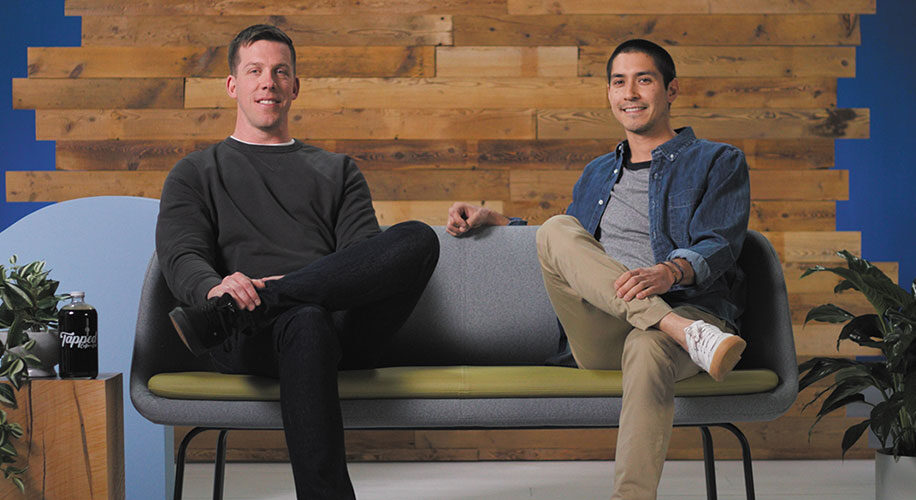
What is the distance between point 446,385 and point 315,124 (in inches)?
69.0

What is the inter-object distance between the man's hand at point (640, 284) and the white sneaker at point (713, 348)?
0.43ft

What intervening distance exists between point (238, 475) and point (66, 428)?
1282mm

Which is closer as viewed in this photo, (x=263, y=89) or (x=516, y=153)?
(x=263, y=89)

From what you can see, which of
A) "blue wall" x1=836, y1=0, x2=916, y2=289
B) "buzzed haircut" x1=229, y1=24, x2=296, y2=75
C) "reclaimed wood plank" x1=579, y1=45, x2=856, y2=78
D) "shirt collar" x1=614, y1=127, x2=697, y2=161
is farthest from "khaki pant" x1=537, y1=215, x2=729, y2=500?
"blue wall" x1=836, y1=0, x2=916, y2=289

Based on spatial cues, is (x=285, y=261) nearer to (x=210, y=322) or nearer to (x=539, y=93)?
(x=210, y=322)

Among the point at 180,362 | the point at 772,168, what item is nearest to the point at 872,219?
the point at 772,168

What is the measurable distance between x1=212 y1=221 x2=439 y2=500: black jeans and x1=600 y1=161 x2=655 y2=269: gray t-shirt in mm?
562

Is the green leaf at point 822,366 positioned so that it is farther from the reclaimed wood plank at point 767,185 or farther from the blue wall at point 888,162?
the blue wall at point 888,162

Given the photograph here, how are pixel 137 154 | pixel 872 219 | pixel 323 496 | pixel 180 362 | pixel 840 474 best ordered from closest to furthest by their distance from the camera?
pixel 323 496 < pixel 180 362 < pixel 840 474 < pixel 137 154 < pixel 872 219

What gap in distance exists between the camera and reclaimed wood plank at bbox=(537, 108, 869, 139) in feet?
11.1

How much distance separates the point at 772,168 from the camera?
3.40 metres

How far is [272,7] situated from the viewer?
3406 mm

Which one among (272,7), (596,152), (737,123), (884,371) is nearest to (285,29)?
(272,7)

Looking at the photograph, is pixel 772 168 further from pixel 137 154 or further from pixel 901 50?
pixel 137 154
